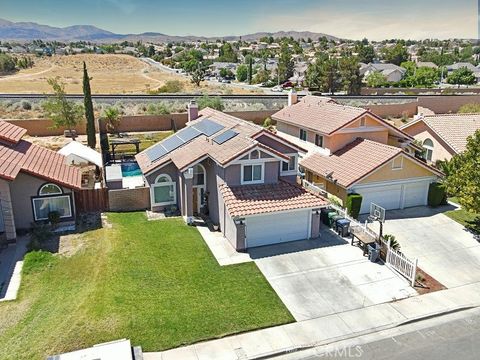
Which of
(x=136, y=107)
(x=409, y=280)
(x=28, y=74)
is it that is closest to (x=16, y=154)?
(x=409, y=280)

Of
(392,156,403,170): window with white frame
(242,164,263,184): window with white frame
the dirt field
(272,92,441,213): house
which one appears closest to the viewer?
(242,164,263,184): window with white frame

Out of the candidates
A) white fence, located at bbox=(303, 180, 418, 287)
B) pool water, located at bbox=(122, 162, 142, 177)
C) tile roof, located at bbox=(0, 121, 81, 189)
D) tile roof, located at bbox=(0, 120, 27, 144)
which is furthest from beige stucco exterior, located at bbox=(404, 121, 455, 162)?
tile roof, located at bbox=(0, 120, 27, 144)

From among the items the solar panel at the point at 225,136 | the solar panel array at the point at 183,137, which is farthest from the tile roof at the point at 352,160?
the solar panel array at the point at 183,137

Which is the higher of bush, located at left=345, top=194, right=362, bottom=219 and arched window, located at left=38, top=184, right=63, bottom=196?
arched window, located at left=38, top=184, right=63, bottom=196

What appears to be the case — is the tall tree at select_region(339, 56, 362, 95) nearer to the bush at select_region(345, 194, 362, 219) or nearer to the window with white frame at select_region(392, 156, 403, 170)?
the window with white frame at select_region(392, 156, 403, 170)

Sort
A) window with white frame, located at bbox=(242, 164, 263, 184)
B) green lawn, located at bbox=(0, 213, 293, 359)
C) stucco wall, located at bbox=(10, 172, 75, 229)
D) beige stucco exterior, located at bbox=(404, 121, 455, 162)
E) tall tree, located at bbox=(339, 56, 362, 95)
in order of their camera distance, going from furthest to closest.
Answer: tall tree, located at bbox=(339, 56, 362, 95) → beige stucco exterior, located at bbox=(404, 121, 455, 162) → window with white frame, located at bbox=(242, 164, 263, 184) → stucco wall, located at bbox=(10, 172, 75, 229) → green lawn, located at bbox=(0, 213, 293, 359)

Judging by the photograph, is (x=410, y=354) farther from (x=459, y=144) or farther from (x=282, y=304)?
(x=459, y=144)
